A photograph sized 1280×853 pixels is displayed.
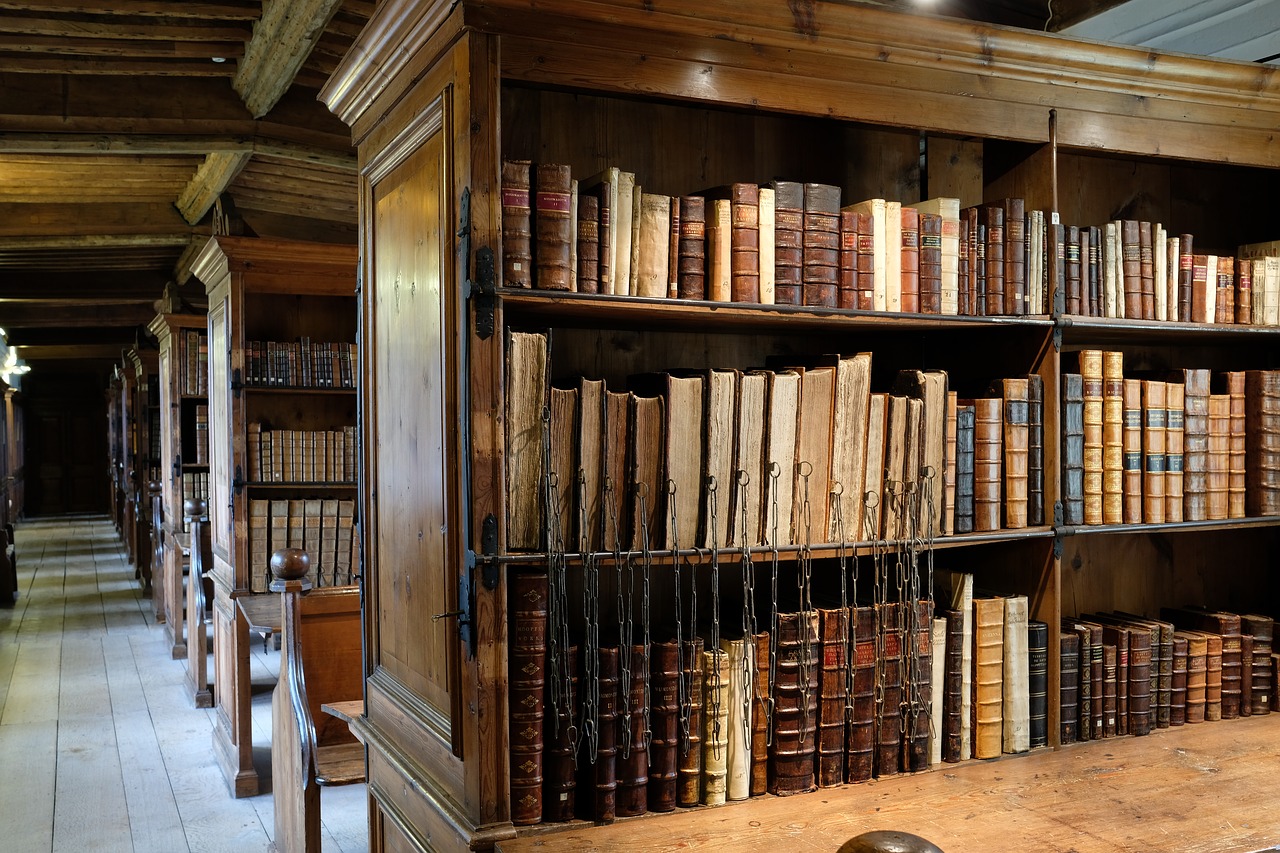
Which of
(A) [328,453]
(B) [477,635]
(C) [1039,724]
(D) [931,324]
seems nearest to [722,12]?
(D) [931,324]

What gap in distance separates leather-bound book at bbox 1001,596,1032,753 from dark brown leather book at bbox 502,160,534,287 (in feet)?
4.43

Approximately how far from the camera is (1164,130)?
2.61 metres

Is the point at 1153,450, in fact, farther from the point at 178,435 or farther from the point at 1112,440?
the point at 178,435

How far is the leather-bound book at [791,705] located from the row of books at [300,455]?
354 cm

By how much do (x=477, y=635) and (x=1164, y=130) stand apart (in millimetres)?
2061

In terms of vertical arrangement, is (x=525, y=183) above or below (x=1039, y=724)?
above

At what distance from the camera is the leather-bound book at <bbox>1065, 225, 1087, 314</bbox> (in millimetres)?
2516

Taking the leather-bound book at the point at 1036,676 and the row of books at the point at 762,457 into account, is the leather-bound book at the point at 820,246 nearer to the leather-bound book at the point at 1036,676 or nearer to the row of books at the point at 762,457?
the row of books at the point at 762,457

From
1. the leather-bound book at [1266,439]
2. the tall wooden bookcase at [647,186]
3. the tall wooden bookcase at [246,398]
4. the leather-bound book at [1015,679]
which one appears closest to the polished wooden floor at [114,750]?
the tall wooden bookcase at [246,398]

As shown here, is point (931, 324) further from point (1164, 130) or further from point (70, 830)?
point (70, 830)

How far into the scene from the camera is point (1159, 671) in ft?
8.75

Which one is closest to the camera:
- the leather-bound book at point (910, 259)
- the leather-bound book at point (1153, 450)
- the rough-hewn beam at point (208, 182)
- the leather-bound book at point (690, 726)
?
the leather-bound book at point (690, 726)

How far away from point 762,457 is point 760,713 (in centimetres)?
52

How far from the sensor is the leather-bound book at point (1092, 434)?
2.55 meters
